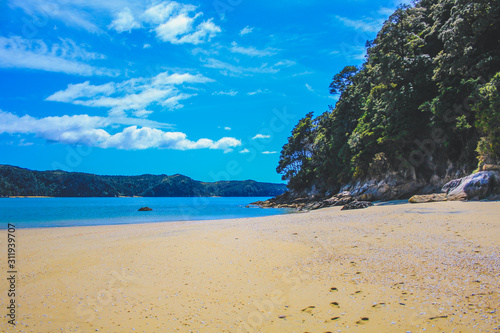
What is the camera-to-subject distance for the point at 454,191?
65.9 ft

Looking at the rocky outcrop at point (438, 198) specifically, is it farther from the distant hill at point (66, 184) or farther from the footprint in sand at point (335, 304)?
the distant hill at point (66, 184)

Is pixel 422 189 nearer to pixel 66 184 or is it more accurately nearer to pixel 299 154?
pixel 299 154

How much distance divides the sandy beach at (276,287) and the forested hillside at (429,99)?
16942 millimetres

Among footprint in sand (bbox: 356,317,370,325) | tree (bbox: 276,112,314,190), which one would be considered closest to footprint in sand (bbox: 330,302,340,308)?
footprint in sand (bbox: 356,317,370,325)

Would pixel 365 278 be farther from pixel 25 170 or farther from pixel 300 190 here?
pixel 25 170

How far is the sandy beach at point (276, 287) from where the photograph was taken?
13.9 ft

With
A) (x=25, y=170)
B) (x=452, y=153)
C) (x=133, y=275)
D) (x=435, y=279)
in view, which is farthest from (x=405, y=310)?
(x=25, y=170)

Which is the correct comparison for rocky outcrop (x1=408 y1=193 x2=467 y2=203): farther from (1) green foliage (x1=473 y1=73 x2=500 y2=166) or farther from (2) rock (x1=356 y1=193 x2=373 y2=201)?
(2) rock (x1=356 y1=193 x2=373 y2=201)

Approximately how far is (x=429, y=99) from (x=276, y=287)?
91.9 feet

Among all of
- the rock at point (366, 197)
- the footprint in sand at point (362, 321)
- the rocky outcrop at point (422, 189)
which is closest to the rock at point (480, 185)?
the rocky outcrop at point (422, 189)

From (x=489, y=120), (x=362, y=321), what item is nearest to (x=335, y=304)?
(x=362, y=321)

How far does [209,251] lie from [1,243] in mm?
10556

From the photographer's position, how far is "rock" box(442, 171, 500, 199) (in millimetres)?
18328

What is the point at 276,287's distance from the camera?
559 centimetres
